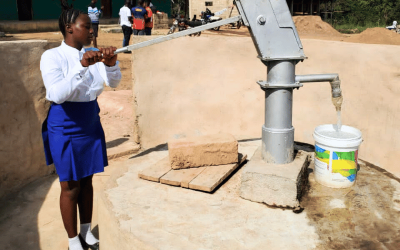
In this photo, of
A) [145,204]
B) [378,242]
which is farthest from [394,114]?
[145,204]

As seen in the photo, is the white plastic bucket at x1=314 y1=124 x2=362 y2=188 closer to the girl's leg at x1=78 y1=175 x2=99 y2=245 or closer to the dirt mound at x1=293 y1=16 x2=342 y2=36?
the girl's leg at x1=78 y1=175 x2=99 y2=245

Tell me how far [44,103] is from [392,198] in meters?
3.23

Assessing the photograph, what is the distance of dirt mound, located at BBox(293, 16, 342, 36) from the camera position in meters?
17.4

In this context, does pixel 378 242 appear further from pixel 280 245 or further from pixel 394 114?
pixel 394 114

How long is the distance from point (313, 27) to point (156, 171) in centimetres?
1690

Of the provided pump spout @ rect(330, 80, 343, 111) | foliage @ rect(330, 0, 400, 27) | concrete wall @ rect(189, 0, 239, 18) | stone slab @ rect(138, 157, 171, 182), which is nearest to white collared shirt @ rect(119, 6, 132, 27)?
stone slab @ rect(138, 157, 171, 182)

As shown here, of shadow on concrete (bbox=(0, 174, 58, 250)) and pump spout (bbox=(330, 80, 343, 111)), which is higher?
pump spout (bbox=(330, 80, 343, 111))

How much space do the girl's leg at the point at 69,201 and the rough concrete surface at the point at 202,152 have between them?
67 cm

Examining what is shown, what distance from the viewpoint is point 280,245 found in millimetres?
1964

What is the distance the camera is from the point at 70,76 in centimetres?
213

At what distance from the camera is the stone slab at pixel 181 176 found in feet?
8.53

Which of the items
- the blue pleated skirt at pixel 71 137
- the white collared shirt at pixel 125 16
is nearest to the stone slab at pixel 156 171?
the blue pleated skirt at pixel 71 137

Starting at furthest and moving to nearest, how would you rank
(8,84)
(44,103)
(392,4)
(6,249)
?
(392,4) → (44,103) → (8,84) → (6,249)

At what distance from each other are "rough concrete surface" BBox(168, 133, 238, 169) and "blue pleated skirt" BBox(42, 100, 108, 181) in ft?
1.89
